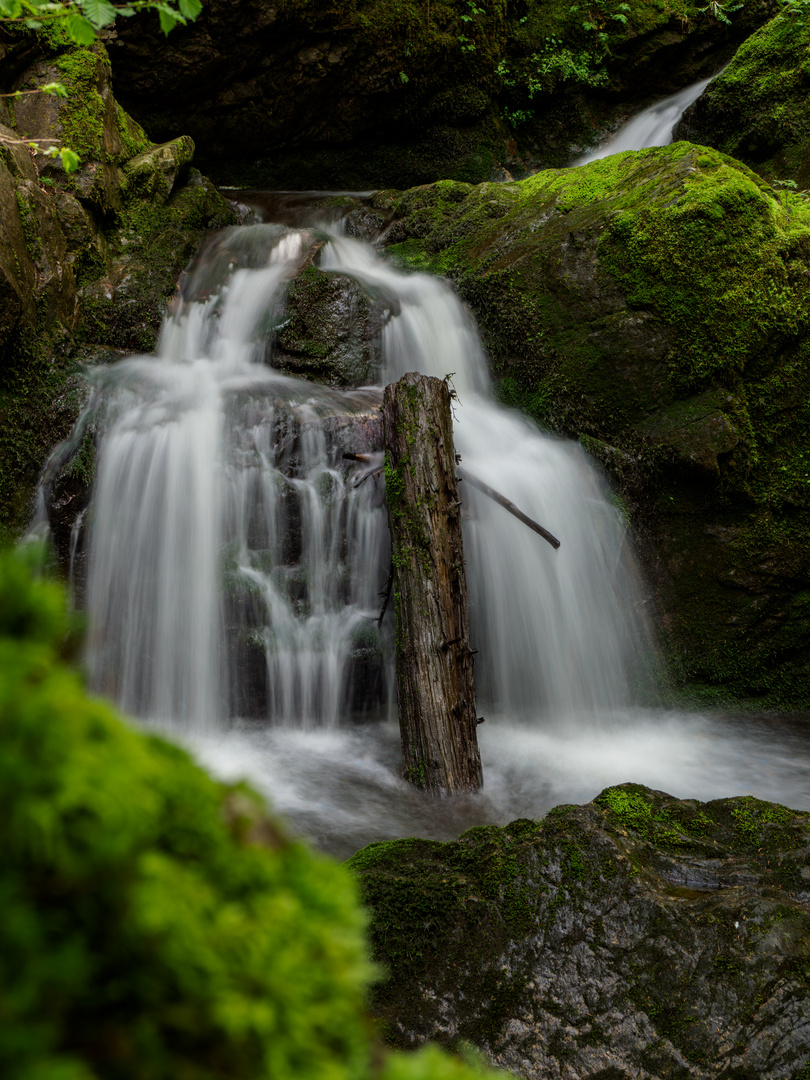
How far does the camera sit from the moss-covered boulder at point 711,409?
6.98 metres

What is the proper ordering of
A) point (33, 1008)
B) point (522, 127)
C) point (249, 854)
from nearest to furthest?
1. point (33, 1008)
2. point (249, 854)
3. point (522, 127)

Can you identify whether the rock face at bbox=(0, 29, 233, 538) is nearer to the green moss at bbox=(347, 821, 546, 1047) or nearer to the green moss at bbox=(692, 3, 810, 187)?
the green moss at bbox=(347, 821, 546, 1047)

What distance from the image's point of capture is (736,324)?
7.05 m

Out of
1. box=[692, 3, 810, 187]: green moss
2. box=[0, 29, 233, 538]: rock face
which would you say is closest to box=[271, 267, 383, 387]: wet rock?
box=[0, 29, 233, 538]: rock face

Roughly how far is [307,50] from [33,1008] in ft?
48.3

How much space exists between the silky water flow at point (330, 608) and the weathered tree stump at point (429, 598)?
1.47 ft

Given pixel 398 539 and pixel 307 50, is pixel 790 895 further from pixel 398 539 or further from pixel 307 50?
pixel 307 50

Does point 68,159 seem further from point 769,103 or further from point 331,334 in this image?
point 769,103

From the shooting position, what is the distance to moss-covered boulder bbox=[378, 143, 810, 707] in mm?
6977

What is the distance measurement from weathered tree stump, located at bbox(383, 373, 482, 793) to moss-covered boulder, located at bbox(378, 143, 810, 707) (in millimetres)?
2742

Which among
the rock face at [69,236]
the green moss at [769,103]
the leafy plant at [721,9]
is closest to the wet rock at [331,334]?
the rock face at [69,236]

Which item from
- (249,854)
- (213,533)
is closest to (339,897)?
(249,854)

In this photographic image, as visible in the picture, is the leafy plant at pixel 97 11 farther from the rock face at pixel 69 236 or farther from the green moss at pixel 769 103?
the green moss at pixel 769 103

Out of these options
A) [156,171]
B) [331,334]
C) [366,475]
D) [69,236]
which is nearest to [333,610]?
[366,475]
